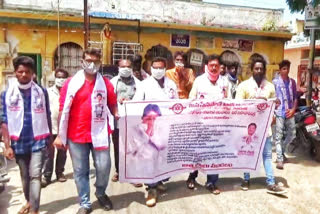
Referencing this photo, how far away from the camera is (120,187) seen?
4.75 meters

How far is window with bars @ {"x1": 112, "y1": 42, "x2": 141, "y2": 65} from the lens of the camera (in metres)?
12.0

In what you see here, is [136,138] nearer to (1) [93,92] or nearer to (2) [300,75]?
(1) [93,92]

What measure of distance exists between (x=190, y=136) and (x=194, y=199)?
80 cm

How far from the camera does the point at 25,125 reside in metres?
3.68

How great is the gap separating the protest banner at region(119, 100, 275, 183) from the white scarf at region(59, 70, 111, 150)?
318 mm

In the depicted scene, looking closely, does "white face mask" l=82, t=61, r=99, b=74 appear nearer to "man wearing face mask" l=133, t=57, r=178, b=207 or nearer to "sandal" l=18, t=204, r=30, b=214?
"man wearing face mask" l=133, t=57, r=178, b=207

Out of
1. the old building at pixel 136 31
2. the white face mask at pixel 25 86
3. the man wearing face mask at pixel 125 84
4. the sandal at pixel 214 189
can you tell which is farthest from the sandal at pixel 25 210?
the old building at pixel 136 31

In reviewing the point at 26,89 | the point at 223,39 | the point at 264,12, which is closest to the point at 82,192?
the point at 26,89

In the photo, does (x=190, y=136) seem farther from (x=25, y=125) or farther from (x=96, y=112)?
(x=25, y=125)

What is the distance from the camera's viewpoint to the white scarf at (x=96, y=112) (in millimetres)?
3730

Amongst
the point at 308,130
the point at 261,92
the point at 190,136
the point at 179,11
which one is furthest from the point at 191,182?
the point at 179,11

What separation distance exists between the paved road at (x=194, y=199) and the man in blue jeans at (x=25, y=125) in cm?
55

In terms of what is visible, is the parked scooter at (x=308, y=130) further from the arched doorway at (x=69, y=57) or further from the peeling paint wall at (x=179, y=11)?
the peeling paint wall at (x=179, y=11)

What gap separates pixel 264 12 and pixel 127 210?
13.0 metres
